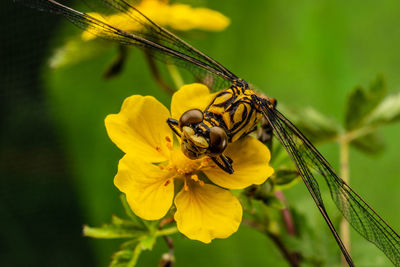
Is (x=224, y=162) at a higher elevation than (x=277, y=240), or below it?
higher

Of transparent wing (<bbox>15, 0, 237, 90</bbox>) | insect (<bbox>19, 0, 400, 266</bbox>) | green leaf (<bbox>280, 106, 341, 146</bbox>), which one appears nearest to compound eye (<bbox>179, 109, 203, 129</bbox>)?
insect (<bbox>19, 0, 400, 266</bbox>)

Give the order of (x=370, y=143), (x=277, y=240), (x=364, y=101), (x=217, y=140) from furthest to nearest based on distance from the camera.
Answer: (x=370, y=143), (x=364, y=101), (x=277, y=240), (x=217, y=140)

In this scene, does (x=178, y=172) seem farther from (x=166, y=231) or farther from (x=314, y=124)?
(x=314, y=124)

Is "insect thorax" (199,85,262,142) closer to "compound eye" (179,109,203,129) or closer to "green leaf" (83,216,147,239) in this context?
"compound eye" (179,109,203,129)

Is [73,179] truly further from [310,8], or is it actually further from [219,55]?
[310,8]

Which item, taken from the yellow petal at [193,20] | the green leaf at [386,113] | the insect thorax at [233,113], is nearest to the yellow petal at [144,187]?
the insect thorax at [233,113]

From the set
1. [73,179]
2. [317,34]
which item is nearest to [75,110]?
[73,179]

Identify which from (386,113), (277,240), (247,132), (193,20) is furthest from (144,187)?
(386,113)
